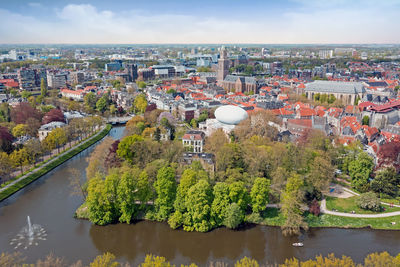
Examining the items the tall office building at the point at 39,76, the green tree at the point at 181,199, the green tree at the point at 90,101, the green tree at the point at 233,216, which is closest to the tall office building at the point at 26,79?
the tall office building at the point at 39,76

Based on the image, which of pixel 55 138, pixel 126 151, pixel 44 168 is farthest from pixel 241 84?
pixel 44 168

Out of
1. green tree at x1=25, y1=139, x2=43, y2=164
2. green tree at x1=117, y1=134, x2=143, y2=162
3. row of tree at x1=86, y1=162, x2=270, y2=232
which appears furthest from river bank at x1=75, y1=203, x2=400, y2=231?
green tree at x1=25, y1=139, x2=43, y2=164

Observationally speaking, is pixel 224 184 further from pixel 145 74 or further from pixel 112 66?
pixel 112 66

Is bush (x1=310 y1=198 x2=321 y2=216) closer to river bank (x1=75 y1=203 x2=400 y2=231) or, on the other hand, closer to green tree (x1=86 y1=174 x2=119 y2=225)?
river bank (x1=75 y1=203 x2=400 y2=231)

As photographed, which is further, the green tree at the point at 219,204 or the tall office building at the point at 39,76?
the tall office building at the point at 39,76

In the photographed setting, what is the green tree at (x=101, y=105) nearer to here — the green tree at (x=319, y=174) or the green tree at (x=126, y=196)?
the green tree at (x=126, y=196)
